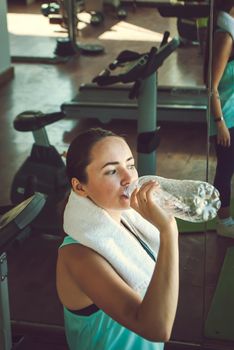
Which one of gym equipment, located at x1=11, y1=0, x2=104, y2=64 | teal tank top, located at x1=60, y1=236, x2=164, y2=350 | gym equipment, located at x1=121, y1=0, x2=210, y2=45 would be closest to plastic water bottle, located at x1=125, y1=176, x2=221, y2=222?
teal tank top, located at x1=60, y1=236, x2=164, y2=350

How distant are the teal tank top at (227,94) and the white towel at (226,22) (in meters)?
0.14

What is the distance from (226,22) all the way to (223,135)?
0.52m

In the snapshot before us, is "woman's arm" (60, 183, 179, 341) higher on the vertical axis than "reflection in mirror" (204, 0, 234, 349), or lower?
higher

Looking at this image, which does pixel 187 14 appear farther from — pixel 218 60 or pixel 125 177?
pixel 125 177

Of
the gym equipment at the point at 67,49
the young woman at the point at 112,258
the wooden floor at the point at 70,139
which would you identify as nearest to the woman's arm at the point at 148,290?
the young woman at the point at 112,258

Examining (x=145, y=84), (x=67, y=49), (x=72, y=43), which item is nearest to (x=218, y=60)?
(x=145, y=84)

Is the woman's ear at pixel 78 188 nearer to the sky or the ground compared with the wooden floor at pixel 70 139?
nearer to the sky

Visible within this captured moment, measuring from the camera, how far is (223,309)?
317 cm

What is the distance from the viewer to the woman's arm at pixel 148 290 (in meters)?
1.49

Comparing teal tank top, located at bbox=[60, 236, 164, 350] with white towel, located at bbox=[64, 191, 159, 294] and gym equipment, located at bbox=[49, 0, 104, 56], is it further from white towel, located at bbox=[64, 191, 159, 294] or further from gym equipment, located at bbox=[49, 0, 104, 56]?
gym equipment, located at bbox=[49, 0, 104, 56]

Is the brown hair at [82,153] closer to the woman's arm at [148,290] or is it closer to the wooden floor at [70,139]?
the woman's arm at [148,290]

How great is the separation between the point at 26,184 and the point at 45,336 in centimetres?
111

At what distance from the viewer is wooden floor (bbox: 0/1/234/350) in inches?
125

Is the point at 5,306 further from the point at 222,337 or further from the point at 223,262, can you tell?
the point at 223,262
